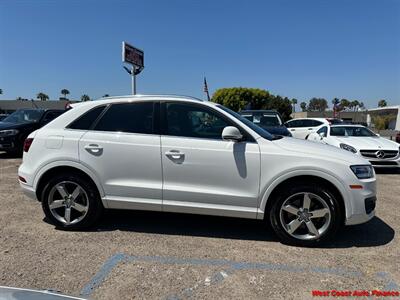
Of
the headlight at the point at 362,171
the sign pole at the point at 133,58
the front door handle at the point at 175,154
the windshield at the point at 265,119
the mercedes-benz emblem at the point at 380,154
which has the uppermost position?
the sign pole at the point at 133,58

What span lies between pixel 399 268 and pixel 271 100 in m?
67.8

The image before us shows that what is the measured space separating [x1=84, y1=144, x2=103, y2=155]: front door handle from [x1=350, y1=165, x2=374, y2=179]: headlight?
119 inches

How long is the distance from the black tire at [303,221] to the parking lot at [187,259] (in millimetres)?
110

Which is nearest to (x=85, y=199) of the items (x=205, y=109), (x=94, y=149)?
(x=94, y=149)

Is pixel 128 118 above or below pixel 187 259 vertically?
above

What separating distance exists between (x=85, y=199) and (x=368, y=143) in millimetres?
7903

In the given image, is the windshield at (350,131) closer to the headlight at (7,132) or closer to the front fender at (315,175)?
the front fender at (315,175)

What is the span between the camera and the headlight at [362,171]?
3805 millimetres

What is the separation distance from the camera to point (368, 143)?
9172mm

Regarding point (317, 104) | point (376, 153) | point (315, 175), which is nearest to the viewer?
point (315, 175)

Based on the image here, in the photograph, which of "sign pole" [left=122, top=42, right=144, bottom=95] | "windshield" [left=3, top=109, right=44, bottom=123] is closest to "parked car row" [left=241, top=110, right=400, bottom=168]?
"windshield" [left=3, top=109, right=44, bottom=123]

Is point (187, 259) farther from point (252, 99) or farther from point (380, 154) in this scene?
point (252, 99)

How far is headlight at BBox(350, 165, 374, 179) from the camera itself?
150 inches

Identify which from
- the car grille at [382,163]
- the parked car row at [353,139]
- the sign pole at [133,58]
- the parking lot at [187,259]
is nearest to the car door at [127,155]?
the parking lot at [187,259]
